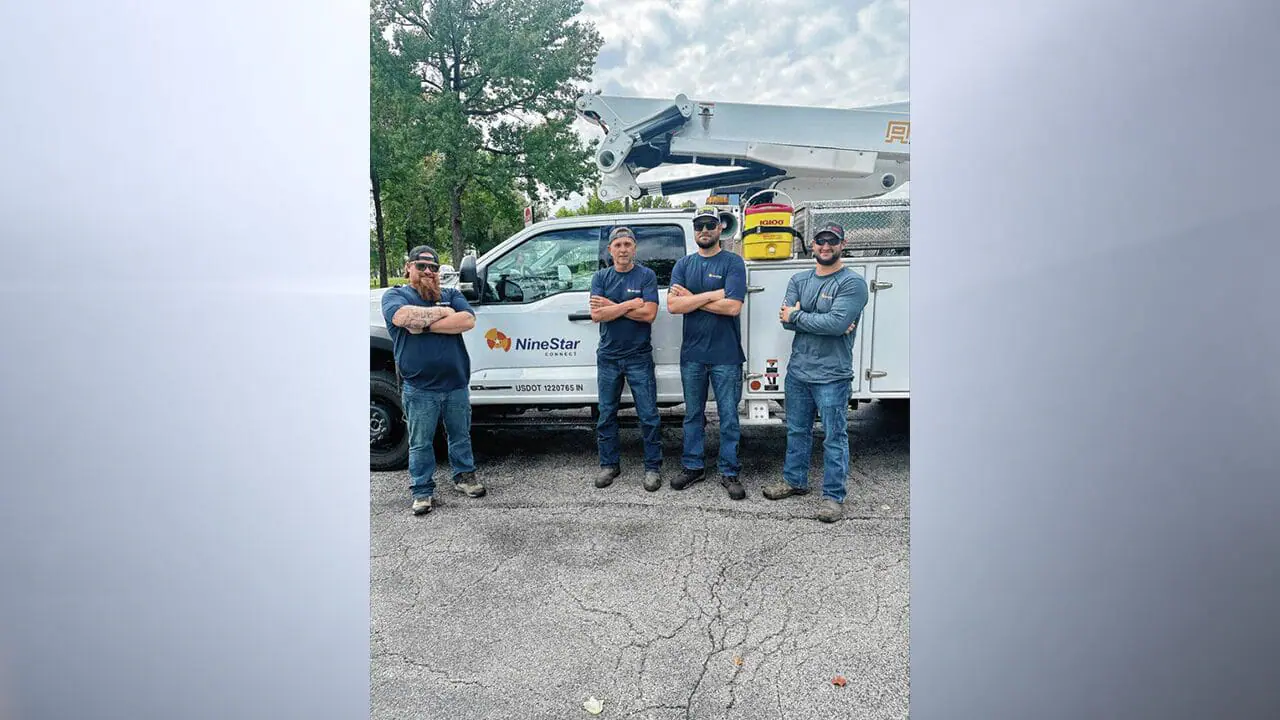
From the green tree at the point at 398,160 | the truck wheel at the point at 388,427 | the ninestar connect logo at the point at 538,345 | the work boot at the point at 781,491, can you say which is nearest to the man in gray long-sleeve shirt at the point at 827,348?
the work boot at the point at 781,491

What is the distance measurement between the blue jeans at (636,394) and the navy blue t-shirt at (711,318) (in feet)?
1.04

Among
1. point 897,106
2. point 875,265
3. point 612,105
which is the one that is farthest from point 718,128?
point 875,265

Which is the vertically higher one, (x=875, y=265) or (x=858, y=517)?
(x=875, y=265)

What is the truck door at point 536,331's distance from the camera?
12.7ft

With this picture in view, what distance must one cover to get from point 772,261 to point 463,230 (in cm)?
203

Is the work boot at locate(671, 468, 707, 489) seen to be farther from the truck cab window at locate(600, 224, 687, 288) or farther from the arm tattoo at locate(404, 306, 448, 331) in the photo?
the arm tattoo at locate(404, 306, 448, 331)

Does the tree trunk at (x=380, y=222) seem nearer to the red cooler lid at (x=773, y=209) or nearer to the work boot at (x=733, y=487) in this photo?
the red cooler lid at (x=773, y=209)

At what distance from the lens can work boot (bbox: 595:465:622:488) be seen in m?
3.69

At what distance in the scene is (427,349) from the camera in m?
3.29

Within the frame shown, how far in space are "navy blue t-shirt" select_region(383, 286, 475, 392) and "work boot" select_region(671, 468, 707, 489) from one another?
1.38 metres

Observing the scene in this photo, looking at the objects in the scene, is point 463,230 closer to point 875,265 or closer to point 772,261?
point 772,261

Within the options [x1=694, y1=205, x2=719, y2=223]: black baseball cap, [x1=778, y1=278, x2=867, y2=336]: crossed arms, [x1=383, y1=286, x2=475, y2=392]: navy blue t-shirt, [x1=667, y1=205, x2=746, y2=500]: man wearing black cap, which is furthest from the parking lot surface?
[x1=694, y1=205, x2=719, y2=223]: black baseball cap
